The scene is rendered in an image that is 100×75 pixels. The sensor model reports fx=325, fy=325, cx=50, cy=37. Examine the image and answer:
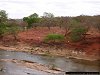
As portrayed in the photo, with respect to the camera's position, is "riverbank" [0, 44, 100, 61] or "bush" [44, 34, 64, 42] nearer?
"riverbank" [0, 44, 100, 61]

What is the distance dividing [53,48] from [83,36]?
7.09m

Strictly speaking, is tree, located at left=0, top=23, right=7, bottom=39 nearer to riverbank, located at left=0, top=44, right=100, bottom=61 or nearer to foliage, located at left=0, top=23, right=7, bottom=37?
foliage, located at left=0, top=23, right=7, bottom=37

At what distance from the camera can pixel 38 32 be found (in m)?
74.2

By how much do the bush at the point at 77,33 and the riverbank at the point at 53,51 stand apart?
12.6 ft

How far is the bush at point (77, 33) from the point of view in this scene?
58791mm

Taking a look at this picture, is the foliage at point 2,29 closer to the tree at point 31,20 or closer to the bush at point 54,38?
the bush at point 54,38

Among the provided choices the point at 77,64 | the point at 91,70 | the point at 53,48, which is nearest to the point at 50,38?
the point at 53,48

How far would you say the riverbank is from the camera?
171 ft

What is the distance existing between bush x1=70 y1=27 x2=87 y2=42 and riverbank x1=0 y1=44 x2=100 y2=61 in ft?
12.6

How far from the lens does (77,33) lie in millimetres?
58969

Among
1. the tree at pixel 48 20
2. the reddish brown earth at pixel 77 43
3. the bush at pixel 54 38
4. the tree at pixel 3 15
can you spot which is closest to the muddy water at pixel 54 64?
the reddish brown earth at pixel 77 43

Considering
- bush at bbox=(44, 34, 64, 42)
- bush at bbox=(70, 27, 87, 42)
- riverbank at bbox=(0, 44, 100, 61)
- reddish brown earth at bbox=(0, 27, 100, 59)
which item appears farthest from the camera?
bush at bbox=(44, 34, 64, 42)

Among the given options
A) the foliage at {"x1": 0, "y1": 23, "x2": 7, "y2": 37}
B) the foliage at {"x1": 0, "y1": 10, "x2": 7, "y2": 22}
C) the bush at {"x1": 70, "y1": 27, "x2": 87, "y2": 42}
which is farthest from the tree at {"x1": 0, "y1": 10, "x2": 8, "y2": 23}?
the bush at {"x1": 70, "y1": 27, "x2": 87, "y2": 42}

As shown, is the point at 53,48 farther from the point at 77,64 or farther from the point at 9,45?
the point at 77,64
